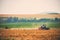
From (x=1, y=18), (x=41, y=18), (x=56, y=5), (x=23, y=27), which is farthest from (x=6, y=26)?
(x=56, y=5)

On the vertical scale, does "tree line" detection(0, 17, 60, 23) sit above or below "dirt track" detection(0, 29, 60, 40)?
above

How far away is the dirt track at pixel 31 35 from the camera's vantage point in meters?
1.67

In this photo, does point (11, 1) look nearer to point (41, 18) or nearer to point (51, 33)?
point (41, 18)

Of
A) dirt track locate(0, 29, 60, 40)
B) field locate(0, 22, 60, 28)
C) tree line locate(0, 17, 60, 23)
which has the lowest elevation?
dirt track locate(0, 29, 60, 40)

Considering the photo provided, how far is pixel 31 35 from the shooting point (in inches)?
66.0

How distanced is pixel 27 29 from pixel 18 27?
0.14m

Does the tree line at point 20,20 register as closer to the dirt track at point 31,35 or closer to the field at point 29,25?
the field at point 29,25

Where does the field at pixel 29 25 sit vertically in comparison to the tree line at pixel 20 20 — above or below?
below

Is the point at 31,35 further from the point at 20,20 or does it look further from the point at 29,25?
the point at 20,20

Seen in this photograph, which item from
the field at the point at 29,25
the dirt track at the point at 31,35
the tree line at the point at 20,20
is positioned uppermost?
the tree line at the point at 20,20

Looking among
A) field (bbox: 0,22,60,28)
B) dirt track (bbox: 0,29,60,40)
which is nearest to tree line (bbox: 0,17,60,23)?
field (bbox: 0,22,60,28)

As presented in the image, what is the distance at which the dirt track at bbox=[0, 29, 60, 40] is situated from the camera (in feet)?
5.48

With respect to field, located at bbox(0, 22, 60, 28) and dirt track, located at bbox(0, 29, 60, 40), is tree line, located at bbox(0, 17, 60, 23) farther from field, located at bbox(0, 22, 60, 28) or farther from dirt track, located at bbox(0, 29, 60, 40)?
dirt track, located at bbox(0, 29, 60, 40)

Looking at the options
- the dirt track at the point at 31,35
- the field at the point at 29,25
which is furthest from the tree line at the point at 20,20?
the dirt track at the point at 31,35
